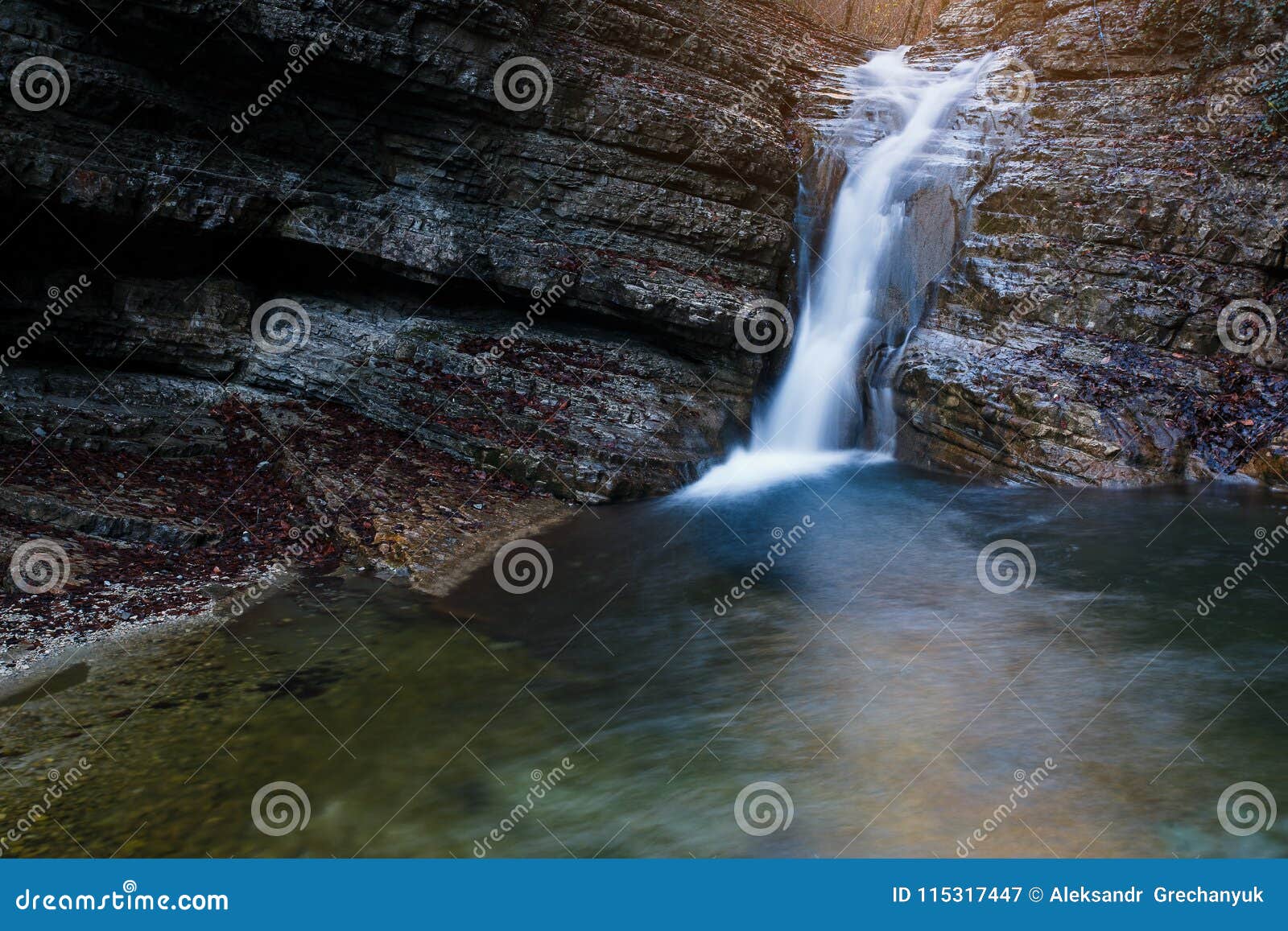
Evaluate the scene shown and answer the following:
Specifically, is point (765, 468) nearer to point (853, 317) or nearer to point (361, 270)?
point (853, 317)

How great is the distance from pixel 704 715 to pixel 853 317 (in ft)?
30.6

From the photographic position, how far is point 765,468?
12352 millimetres

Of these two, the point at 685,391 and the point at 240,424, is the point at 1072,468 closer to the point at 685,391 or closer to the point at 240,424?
the point at 685,391

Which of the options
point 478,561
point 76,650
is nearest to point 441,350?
point 478,561

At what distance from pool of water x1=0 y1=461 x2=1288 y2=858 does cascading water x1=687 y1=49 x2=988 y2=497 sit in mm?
4230

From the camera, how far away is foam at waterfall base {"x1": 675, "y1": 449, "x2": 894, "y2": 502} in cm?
1136

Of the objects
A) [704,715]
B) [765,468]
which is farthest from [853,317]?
[704,715]

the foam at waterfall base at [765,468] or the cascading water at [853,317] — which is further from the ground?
the cascading water at [853,317]

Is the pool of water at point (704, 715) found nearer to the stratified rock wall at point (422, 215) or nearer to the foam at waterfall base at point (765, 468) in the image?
the foam at waterfall base at point (765, 468)

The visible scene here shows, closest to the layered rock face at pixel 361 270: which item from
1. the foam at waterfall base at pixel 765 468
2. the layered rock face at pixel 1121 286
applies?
the foam at waterfall base at pixel 765 468

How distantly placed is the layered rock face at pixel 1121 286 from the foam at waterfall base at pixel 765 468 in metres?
0.90

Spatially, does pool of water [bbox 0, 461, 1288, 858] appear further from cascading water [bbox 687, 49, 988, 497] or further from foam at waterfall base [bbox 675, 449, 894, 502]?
cascading water [bbox 687, 49, 988, 497]

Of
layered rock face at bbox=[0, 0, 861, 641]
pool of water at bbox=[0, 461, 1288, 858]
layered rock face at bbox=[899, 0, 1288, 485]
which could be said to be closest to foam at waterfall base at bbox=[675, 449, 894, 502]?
layered rock face at bbox=[0, 0, 861, 641]

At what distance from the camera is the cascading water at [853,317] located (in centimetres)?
1295
